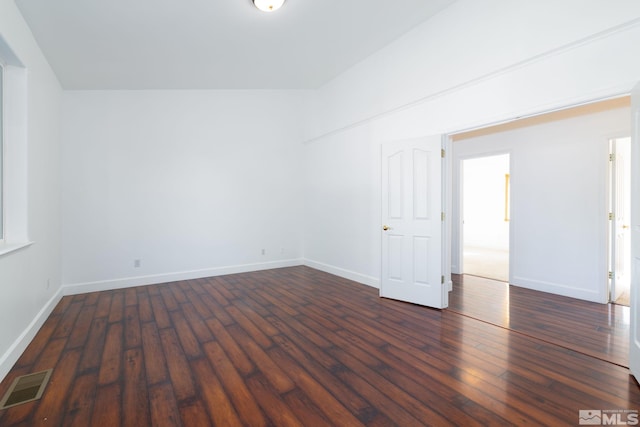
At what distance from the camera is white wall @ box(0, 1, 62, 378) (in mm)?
2488

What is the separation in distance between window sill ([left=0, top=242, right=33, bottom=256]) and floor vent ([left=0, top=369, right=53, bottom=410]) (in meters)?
0.92

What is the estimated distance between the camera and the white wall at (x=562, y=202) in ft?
13.1

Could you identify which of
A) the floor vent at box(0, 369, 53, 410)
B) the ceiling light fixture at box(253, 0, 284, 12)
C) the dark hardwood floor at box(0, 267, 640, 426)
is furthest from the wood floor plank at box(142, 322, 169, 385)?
the ceiling light fixture at box(253, 0, 284, 12)

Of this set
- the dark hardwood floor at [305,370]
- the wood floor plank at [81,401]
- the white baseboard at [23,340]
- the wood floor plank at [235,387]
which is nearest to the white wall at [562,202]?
the dark hardwood floor at [305,370]

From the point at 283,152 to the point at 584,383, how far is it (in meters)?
5.23

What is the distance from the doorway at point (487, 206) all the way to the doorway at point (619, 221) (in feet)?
11.0

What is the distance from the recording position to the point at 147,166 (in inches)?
198

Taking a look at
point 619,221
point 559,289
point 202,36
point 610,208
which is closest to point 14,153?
point 202,36

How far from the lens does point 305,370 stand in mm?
2375

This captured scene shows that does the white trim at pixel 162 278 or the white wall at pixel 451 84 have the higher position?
the white wall at pixel 451 84

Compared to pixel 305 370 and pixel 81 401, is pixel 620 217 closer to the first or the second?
pixel 305 370

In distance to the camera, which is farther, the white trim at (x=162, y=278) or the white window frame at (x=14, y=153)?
the white trim at (x=162, y=278)

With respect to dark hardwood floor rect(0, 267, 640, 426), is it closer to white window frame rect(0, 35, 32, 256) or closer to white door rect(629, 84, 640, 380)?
white door rect(629, 84, 640, 380)

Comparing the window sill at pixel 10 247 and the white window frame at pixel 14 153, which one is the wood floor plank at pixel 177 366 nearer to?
the window sill at pixel 10 247
